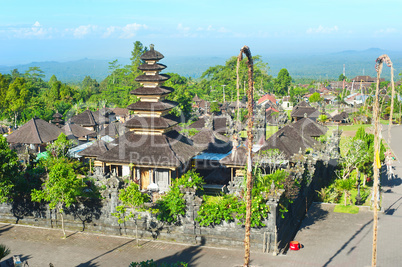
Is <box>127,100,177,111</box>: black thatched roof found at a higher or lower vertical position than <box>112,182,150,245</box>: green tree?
higher

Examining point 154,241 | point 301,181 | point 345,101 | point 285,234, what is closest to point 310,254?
point 285,234

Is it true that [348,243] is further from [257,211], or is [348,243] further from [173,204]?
[173,204]

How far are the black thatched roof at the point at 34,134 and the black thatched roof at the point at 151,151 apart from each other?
12074 millimetres

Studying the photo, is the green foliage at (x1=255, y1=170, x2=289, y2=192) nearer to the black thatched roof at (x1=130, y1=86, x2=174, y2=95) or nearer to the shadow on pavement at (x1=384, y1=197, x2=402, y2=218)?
the shadow on pavement at (x1=384, y1=197, x2=402, y2=218)

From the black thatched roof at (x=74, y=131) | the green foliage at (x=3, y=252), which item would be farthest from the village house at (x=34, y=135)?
the green foliage at (x=3, y=252)

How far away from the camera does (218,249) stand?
17.8m

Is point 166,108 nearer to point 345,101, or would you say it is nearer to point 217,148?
point 217,148

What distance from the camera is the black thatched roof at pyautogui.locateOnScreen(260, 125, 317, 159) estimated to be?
2753 centimetres

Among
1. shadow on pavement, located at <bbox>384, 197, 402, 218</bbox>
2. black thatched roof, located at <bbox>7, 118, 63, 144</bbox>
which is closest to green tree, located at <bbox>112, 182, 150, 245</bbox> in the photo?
shadow on pavement, located at <bbox>384, 197, 402, 218</bbox>

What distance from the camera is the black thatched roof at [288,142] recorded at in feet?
90.3

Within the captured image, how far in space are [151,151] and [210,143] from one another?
21.9 feet

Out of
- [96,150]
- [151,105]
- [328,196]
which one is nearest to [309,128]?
[328,196]

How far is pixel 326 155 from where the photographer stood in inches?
1125

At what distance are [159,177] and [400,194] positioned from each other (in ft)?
49.3
